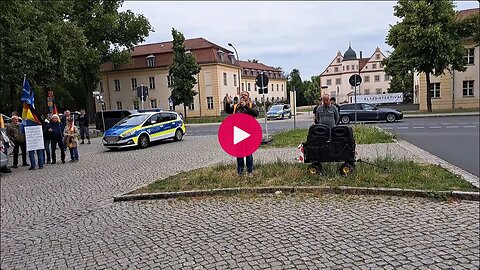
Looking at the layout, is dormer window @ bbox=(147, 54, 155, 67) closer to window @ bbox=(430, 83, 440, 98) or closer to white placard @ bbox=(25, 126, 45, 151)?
window @ bbox=(430, 83, 440, 98)

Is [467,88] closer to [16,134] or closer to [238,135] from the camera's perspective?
[238,135]

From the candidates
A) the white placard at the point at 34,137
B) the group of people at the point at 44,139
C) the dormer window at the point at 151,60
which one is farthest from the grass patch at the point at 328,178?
the dormer window at the point at 151,60

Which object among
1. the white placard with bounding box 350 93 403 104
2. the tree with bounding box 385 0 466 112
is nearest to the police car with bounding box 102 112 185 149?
the tree with bounding box 385 0 466 112

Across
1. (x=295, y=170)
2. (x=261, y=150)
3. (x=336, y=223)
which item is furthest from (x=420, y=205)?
(x=261, y=150)

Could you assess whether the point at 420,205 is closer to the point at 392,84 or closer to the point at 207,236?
the point at 207,236

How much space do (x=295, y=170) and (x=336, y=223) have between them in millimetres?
2983

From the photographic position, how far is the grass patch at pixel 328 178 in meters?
7.10

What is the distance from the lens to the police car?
17.0 m

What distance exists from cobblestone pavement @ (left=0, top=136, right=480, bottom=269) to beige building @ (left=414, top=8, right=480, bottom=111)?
38716mm

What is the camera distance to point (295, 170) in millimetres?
8305

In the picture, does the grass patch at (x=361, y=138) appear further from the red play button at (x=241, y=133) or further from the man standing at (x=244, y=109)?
the red play button at (x=241, y=133)

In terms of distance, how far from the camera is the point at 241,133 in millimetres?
8250

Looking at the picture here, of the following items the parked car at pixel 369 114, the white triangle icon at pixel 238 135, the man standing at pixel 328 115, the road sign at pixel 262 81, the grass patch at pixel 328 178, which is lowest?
the grass patch at pixel 328 178

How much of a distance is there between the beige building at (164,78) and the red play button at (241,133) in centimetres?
4790
